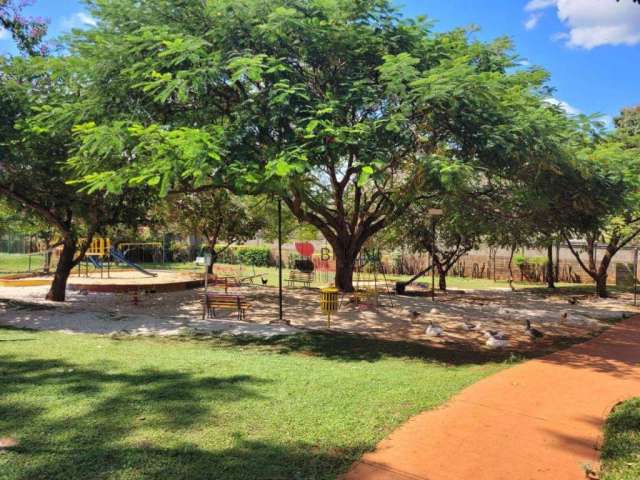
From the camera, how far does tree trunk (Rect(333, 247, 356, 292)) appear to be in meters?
16.9

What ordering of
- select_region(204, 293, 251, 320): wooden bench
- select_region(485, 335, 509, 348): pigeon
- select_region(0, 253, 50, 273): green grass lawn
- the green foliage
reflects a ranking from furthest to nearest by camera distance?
select_region(0, 253, 50, 273): green grass lawn, the green foliage, select_region(204, 293, 251, 320): wooden bench, select_region(485, 335, 509, 348): pigeon

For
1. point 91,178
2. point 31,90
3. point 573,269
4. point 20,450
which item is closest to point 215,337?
point 91,178

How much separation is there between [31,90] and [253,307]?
811cm

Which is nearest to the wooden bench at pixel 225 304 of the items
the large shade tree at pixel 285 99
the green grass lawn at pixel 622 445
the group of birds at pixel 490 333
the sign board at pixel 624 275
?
the large shade tree at pixel 285 99

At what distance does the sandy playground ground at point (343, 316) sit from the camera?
11.1 m

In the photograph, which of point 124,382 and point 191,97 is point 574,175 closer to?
point 191,97

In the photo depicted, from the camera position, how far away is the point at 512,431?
502 cm

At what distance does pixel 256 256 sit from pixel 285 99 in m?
28.9

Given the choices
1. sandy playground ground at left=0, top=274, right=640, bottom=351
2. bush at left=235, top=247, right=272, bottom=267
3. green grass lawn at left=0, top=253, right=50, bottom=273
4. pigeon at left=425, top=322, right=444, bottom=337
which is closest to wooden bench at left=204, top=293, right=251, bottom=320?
sandy playground ground at left=0, top=274, right=640, bottom=351

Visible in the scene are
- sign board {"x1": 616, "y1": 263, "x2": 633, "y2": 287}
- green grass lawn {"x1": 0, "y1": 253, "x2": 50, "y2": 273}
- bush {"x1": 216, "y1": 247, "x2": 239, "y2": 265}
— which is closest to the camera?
sign board {"x1": 616, "y1": 263, "x2": 633, "y2": 287}

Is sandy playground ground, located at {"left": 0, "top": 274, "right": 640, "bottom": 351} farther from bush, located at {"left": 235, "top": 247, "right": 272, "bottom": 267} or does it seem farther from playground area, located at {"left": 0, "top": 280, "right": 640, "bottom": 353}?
bush, located at {"left": 235, "top": 247, "right": 272, "bottom": 267}

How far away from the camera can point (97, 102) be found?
1047 cm

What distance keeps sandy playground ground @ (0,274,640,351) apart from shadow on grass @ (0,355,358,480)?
4.89 m

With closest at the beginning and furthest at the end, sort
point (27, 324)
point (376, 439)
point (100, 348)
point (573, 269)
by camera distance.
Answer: point (376, 439), point (100, 348), point (27, 324), point (573, 269)
